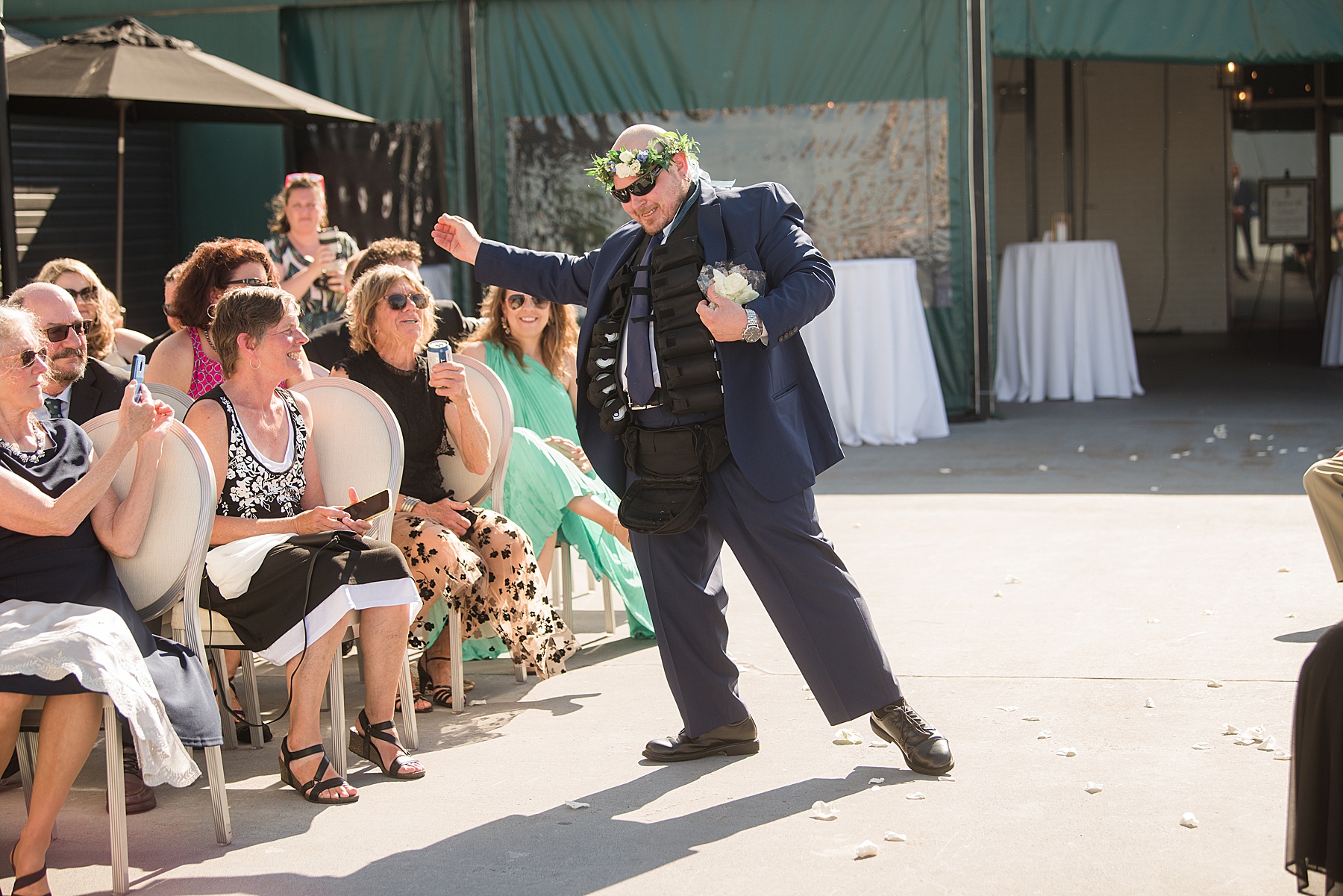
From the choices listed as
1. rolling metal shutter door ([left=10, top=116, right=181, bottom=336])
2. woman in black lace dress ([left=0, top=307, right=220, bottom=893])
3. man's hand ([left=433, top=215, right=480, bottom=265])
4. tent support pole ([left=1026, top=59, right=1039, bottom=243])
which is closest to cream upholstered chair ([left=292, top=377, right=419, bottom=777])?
man's hand ([left=433, top=215, right=480, bottom=265])

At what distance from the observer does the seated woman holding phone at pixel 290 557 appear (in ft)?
11.4

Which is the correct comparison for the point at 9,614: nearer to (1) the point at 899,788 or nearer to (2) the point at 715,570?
(2) the point at 715,570

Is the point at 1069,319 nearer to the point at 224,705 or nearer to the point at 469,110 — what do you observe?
the point at 469,110

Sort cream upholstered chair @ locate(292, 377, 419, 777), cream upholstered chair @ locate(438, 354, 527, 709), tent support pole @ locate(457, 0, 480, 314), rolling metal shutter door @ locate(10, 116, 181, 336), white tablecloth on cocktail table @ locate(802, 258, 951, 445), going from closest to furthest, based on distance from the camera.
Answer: cream upholstered chair @ locate(292, 377, 419, 777) < cream upholstered chair @ locate(438, 354, 527, 709) < white tablecloth on cocktail table @ locate(802, 258, 951, 445) < rolling metal shutter door @ locate(10, 116, 181, 336) < tent support pole @ locate(457, 0, 480, 314)

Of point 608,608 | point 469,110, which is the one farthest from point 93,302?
point 469,110

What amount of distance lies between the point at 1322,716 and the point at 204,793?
2661mm

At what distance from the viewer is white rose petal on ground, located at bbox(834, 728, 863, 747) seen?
3750 mm

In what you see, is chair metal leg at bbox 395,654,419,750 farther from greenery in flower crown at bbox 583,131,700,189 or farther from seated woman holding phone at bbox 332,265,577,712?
greenery in flower crown at bbox 583,131,700,189

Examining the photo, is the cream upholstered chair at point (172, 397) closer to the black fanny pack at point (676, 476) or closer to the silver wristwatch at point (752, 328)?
the black fanny pack at point (676, 476)

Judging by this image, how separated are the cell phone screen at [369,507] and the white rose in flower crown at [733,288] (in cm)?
108

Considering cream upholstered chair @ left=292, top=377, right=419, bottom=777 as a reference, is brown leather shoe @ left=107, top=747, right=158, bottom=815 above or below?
below

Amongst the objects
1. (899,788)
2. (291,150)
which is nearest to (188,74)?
(291,150)

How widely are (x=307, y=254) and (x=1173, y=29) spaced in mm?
6398

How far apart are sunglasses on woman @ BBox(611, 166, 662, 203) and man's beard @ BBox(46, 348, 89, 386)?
1.48 metres
